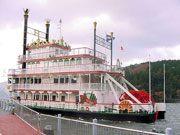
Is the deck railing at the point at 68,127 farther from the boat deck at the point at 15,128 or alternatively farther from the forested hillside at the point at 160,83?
the forested hillside at the point at 160,83

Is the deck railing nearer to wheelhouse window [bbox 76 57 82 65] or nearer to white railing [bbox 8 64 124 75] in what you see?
white railing [bbox 8 64 124 75]

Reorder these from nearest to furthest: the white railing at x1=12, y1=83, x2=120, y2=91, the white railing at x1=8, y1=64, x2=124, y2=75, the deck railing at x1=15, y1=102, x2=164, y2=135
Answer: the deck railing at x1=15, y1=102, x2=164, y2=135 → the white railing at x1=12, y1=83, x2=120, y2=91 → the white railing at x1=8, y1=64, x2=124, y2=75

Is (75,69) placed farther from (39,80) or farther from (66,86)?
(39,80)

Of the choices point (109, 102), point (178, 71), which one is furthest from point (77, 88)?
point (178, 71)

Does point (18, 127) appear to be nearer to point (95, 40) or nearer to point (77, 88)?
point (77, 88)

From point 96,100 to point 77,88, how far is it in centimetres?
265

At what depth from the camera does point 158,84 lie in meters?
101

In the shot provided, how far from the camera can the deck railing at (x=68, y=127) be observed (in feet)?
17.0

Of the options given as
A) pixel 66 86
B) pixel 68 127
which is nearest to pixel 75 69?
pixel 66 86

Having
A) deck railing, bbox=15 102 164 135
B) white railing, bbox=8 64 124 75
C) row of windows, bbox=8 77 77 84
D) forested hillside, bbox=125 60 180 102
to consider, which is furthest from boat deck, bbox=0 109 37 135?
forested hillside, bbox=125 60 180 102

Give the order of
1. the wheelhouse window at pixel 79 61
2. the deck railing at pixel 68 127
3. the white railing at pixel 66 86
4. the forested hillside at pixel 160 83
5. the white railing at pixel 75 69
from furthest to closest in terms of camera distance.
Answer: the forested hillside at pixel 160 83, the wheelhouse window at pixel 79 61, the white railing at pixel 75 69, the white railing at pixel 66 86, the deck railing at pixel 68 127

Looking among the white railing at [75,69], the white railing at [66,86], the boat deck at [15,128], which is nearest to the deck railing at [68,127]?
the boat deck at [15,128]

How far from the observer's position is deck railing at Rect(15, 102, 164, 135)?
517 cm

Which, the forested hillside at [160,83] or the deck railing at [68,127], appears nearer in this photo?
the deck railing at [68,127]
